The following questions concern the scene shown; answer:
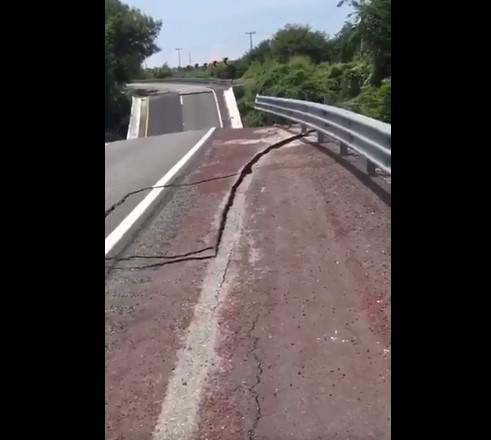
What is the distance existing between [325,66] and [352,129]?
1180 inches

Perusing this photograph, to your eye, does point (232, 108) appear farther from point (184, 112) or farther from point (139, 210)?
point (139, 210)

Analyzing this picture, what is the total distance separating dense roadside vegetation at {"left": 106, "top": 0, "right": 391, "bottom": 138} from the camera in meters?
18.6

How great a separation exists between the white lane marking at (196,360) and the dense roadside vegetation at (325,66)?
5.64 feet

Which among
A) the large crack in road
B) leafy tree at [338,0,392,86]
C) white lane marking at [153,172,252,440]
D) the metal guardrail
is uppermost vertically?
leafy tree at [338,0,392,86]

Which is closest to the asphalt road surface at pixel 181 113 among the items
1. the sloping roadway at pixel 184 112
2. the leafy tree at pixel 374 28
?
the sloping roadway at pixel 184 112

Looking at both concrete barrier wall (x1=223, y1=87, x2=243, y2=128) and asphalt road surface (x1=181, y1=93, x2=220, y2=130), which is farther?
asphalt road surface (x1=181, y1=93, x2=220, y2=130)

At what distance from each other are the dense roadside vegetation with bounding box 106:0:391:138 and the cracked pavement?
1330mm

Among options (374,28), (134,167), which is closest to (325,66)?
(374,28)

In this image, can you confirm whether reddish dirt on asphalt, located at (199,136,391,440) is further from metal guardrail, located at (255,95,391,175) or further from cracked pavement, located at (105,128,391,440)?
metal guardrail, located at (255,95,391,175)

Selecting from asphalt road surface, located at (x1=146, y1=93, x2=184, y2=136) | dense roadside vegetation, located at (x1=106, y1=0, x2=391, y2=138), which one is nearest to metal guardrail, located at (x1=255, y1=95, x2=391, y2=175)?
dense roadside vegetation, located at (x1=106, y1=0, x2=391, y2=138)

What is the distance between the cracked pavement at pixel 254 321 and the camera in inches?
126

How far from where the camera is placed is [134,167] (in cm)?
1162
